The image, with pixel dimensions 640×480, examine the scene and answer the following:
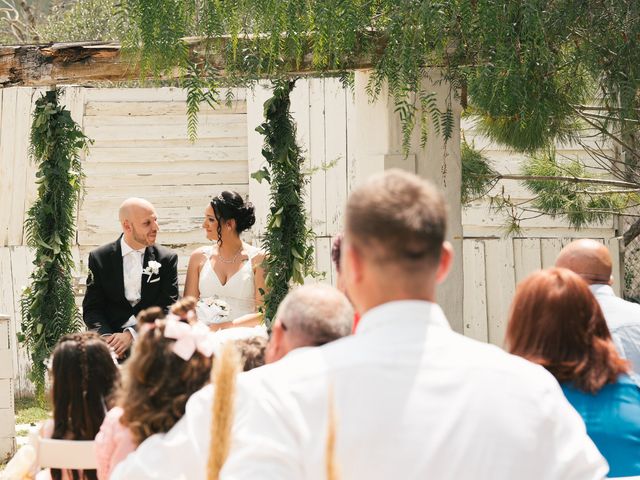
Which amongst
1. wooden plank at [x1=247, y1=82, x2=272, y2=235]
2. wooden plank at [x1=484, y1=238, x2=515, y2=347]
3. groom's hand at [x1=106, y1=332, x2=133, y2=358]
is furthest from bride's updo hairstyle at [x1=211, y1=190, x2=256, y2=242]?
wooden plank at [x1=484, y1=238, x2=515, y2=347]

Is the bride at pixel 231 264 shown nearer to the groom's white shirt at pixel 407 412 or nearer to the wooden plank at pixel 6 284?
the wooden plank at pixel 6 284

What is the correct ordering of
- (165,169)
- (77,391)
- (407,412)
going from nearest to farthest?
1. (407,412)
2. (77,391)
3. (165,169)

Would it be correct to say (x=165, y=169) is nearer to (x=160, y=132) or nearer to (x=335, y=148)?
(x=160, y=132)

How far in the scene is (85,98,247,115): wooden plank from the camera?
10305 mm

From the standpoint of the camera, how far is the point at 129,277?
19.9 feet

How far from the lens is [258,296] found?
612cm

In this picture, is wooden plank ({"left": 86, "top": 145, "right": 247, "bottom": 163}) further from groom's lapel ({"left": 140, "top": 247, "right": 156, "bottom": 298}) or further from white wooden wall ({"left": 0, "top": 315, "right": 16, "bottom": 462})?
groom's lapel ({"left": 140, "top": 247, "right": 156, "bottom": 298})

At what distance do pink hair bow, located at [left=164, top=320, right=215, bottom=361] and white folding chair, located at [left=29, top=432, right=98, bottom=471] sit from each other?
0.90m

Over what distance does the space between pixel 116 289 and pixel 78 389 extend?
2609 mm

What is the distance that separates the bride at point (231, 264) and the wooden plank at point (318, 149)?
3947mm

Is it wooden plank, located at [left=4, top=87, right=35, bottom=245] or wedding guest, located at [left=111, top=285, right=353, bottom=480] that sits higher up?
wooden plank, located at [left=4, top=87, right=35, bottom=245]

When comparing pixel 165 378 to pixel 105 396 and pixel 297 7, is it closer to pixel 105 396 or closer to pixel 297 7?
pixel 105 396

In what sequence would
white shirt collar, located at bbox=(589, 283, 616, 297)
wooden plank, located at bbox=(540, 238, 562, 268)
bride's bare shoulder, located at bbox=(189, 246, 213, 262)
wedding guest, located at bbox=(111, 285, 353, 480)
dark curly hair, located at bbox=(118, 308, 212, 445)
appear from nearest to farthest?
1. wedding guest, located at bbox=(111, 285, 353, 480)
2. dark curly hair, located at bbox=(118, 308, 212, 445)
3. white shirt collar, located at bbox=(589, 283, 616, 297)
4. bride's bare shoulder, located at bbox=(189, 246, 213, 262)
5. wooden plank, located at bbox=(540, 238, 562, 268)

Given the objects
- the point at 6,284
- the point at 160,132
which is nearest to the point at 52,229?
the point at 6,284
